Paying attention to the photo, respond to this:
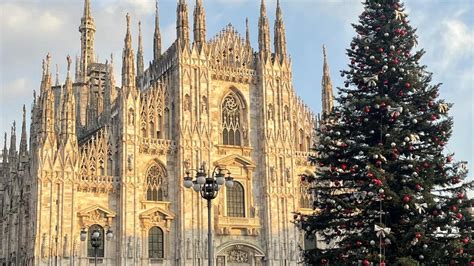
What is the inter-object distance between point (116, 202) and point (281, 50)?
17508 millimetres

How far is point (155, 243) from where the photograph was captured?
147 feet

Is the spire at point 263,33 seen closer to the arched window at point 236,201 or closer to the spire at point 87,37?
the arched window at point 236,201

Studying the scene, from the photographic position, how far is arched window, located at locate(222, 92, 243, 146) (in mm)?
49031

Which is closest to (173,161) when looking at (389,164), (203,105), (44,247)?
(203,105)

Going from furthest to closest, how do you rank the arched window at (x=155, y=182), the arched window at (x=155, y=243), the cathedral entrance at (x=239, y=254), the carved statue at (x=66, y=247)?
the cathedral entrance at (x=239, y=254)
the arched window at (x=155, y=182)
the arched window at (x=155, y=243)
the carved statue at (x=66, y=247)

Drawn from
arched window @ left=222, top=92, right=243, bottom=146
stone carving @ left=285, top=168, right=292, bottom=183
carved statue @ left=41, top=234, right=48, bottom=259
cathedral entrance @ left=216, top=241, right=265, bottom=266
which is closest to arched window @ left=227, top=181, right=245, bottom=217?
cathedral entrance @ left=216, top=241, right=265, bottom=266

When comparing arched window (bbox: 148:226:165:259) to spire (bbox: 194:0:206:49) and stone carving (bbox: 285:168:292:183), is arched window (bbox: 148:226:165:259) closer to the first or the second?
stone carving (bbox: 285:168:292:183)

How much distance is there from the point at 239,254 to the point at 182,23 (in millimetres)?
16665

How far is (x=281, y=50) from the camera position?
52.3 meters

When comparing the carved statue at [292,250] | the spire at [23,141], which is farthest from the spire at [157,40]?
the carved statue at [292,250]

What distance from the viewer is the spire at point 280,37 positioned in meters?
52.2

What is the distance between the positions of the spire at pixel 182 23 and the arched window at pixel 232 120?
5.19 meters

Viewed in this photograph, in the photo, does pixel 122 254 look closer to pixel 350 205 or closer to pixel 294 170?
pixel 294 170

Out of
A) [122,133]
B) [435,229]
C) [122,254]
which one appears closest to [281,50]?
[122,133]
